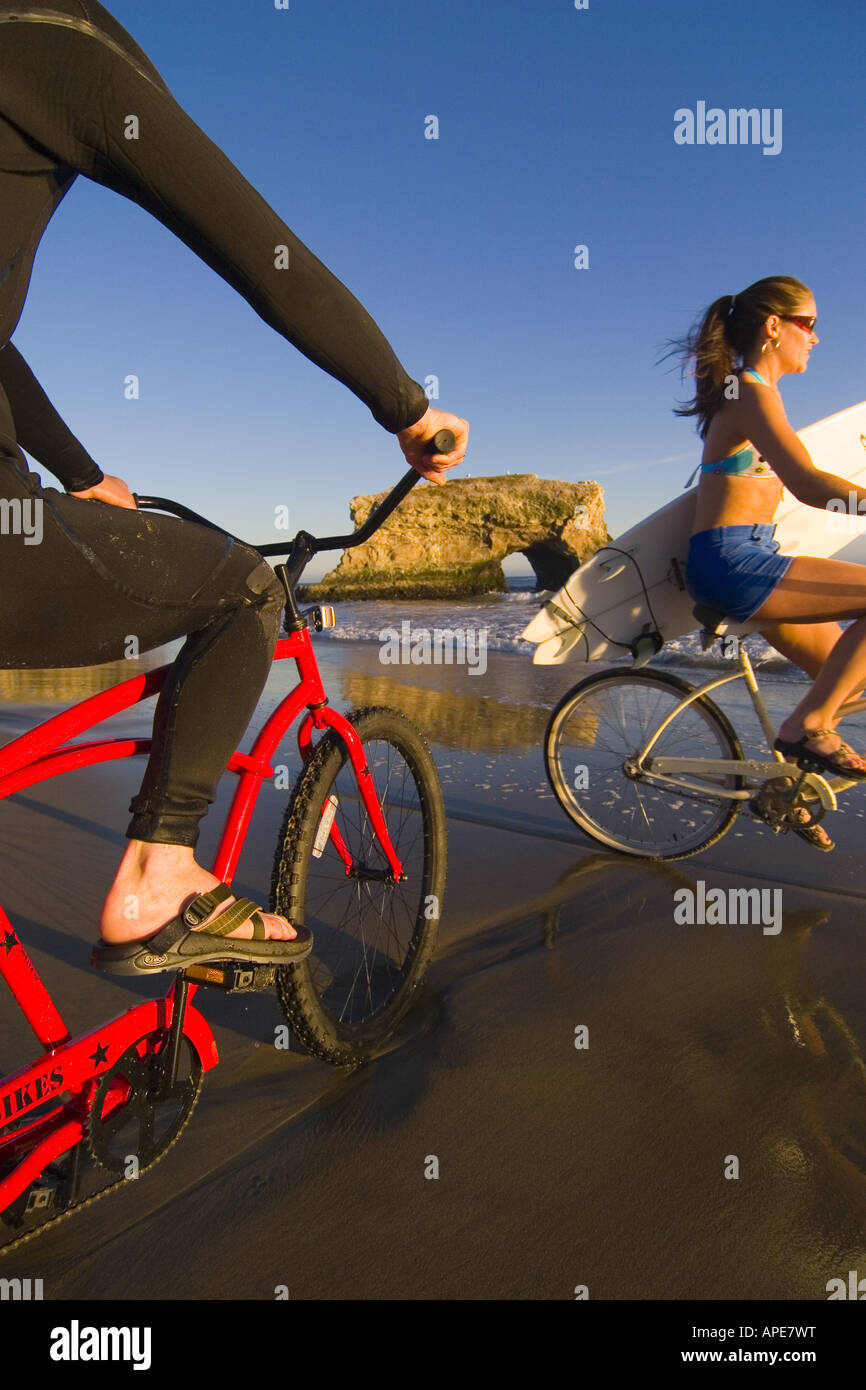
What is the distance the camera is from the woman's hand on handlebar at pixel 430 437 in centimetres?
156

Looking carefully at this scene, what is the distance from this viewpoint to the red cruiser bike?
1.40 metres

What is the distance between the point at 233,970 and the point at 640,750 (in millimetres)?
2357

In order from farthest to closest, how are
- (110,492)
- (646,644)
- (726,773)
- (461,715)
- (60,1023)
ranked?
(461,715) → (646,644) → (726,773) → (110,492) → (60,1023)

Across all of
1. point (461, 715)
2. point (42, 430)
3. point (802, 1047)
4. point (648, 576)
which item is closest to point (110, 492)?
point (42, 430)

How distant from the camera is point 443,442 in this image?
1548mm

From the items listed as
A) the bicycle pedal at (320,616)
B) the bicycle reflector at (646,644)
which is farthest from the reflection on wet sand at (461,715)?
the bicycle pedal at (320,616)

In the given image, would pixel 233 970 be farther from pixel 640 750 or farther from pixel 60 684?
pixel 60 684

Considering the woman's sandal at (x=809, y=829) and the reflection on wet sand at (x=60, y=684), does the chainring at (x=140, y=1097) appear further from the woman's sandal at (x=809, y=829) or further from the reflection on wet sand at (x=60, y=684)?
the reflection on wet sand at (x=60, y=684)

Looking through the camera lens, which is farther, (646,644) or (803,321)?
(646,644)

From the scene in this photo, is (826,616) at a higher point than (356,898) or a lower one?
higher

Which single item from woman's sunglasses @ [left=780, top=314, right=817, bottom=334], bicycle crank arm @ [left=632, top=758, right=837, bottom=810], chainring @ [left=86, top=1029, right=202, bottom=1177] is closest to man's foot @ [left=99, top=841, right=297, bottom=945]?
chainring @ [left=86, top=1029, right=202, bottom=1177]

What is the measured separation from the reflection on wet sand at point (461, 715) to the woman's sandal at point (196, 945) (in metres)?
3.68

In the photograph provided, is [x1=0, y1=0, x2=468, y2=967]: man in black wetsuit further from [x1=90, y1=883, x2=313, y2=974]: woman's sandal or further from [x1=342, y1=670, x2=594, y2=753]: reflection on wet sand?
[x1=342, y1=670, x2=594, y2=753]: reflection on wet sand
